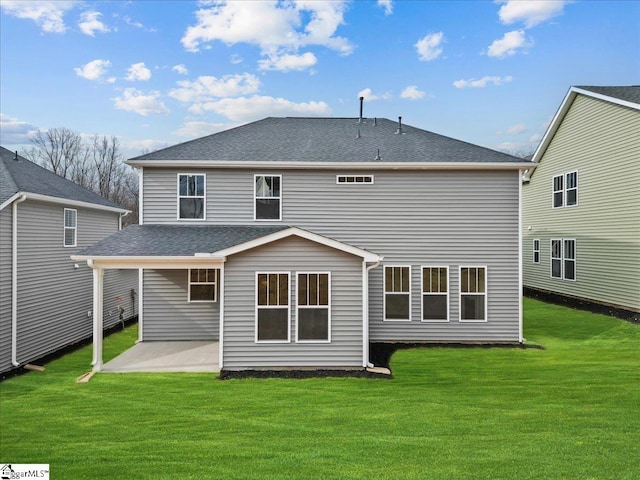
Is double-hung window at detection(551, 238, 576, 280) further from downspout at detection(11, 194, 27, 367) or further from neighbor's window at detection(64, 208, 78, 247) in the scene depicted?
downspout at detection(11, 194, 27, 367)

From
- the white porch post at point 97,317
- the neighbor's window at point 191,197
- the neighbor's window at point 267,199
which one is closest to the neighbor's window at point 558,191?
the neighbor's window at point 267,199

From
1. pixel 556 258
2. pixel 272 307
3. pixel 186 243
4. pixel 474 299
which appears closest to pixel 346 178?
pixel 272 307

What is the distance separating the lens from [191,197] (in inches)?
434

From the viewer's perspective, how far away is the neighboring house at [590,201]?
13.4 m

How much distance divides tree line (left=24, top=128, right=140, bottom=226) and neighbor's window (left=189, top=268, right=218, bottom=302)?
101 ft

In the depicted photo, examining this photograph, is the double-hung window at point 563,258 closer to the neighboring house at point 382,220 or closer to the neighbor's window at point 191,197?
the neighboring house at point 382,220

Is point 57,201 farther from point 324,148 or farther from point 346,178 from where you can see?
point 346,178

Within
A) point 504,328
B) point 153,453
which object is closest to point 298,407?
point 153,453

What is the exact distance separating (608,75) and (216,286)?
72.1ft

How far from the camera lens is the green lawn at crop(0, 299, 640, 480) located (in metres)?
4.59

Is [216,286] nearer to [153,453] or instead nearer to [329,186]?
[329,186]

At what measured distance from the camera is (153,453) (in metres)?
4.95

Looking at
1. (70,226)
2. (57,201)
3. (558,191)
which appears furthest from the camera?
(558,191)

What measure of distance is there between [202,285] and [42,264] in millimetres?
4587
